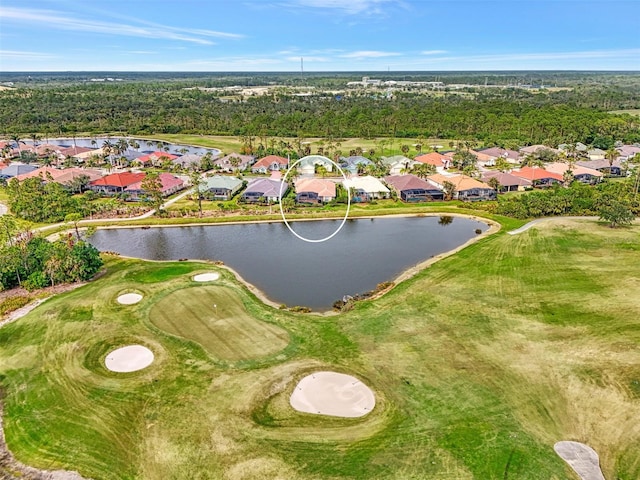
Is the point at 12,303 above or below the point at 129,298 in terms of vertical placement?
above

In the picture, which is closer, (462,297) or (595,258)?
(462,297)

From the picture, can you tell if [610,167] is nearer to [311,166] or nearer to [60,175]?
[311,166]

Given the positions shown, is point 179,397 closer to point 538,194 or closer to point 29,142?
point 538,194

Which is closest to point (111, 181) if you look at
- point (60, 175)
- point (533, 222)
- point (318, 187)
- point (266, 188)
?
point (60, 175)

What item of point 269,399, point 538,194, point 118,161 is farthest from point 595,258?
point 118,161

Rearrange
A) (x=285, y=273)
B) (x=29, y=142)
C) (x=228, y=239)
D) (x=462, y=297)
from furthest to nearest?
(x=29, y=142)
(x=228, y=239)
(x=285, y=273)
(x=462, y=297)

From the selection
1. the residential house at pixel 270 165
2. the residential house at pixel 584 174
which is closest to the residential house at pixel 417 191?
the residential house at pixel 584 174
